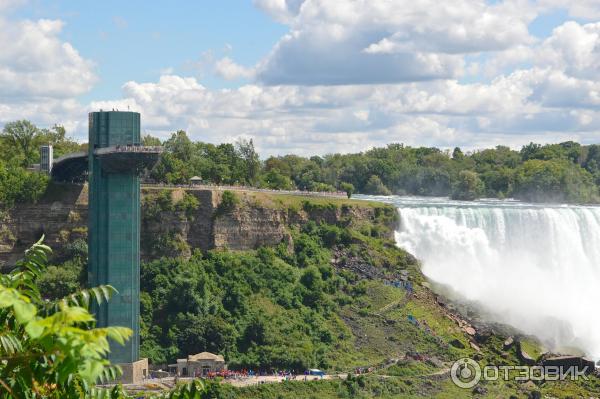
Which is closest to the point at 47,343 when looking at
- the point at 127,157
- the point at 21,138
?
the point at 127,157

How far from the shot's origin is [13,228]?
5472 centimetres

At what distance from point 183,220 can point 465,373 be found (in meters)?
17.8

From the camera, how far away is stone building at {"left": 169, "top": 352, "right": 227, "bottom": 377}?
163ft

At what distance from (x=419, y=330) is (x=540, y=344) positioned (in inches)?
298

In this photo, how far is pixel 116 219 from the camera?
4738cm

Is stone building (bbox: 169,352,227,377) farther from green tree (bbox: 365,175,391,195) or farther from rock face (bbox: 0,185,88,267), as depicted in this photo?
green tree (bbox: 365,175,391,195)

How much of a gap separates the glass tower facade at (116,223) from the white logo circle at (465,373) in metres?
15.9

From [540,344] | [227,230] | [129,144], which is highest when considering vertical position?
[129,144]

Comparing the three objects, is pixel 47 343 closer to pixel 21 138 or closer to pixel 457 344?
pixel 457 344

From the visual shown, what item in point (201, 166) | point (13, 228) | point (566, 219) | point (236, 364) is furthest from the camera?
point (566, 219)

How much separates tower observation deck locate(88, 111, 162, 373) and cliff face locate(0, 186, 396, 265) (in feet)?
26.3

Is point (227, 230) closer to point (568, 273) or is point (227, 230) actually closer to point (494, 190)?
point (568, 273)

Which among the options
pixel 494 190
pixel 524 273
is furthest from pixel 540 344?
pixel 494 190

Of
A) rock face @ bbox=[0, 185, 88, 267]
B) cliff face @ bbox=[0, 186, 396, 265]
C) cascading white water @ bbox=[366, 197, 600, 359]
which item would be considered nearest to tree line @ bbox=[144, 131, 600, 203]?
cascading white water @ bbox=[366, 197, 600, 359]
